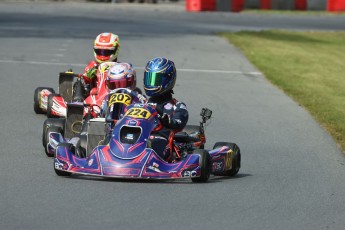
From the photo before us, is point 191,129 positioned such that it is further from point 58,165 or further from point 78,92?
point 78,92

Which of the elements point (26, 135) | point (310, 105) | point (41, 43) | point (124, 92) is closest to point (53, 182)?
point (124, 92)

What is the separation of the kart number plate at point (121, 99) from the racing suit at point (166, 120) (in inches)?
8.3

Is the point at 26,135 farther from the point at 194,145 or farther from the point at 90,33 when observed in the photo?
the point at 90,33

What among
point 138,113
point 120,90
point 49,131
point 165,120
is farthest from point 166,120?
point 49,131

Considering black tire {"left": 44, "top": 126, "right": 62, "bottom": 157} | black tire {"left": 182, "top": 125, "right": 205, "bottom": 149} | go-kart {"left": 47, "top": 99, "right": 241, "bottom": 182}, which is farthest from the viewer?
black tire {"left": 182, "top": 125, "right": 205, "bottom": 149}

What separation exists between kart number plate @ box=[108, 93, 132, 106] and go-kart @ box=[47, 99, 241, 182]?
29 cm

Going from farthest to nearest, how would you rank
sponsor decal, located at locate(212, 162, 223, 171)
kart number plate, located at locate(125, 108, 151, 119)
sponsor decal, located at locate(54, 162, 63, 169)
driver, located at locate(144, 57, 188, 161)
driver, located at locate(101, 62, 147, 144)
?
1. driver, located at locate(101, 62, 147, 144)
2. driver, located at locate(144, 57, 188, 161)
3. sponsor decal, located at locate(212, 162, 223, 171)
4. kart number plate, located at locate(125, 108, 151, 119)
5. sponsor decal, located at locate(54, 162, 63, 169)

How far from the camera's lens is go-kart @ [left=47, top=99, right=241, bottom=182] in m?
9.33

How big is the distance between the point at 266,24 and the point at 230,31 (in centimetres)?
409

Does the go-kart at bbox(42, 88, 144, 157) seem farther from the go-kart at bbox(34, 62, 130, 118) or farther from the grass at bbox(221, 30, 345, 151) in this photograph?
the grass at bbox(221, 30, 345, 151)

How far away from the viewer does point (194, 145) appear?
10523 mm

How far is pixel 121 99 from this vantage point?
1030 cm

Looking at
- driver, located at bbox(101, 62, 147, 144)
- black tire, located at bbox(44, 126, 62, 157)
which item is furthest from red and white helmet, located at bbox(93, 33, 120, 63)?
black tire, located at bbox(44, 126, 62, 157)

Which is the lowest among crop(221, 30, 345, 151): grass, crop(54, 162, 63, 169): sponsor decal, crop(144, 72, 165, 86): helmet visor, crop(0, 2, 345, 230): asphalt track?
crop(221, 30, 345, 151): grass
